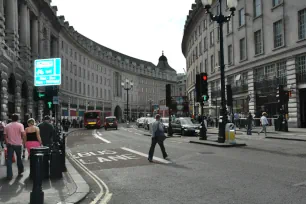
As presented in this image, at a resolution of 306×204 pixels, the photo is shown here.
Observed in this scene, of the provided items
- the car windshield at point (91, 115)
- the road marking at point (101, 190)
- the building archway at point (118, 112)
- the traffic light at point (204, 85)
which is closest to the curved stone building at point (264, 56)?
the traffic light at point (204, 85)

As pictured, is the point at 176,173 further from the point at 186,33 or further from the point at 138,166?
the point at 186,33

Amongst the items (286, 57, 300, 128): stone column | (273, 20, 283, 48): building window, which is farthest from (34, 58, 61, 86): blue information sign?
(273, 20, 283, 48): building window

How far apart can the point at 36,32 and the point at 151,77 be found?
89946 mm

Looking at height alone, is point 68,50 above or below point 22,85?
above

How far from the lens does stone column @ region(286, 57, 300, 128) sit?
29.7 meters

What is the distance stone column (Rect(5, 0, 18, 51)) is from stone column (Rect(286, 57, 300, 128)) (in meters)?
25.1

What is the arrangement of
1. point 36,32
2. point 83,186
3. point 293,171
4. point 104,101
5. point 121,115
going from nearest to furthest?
1. point 83,186
2. point 293,171
3. point 36,32
4. point 104,101
5. point 121,115

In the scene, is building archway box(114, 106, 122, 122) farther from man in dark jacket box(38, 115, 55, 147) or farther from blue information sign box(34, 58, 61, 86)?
man in dark jacket box(38, 115, 55, 147)

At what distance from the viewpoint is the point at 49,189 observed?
7.63 meters

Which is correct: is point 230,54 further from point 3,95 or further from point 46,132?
point 46,132

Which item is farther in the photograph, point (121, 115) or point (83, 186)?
point (121, 115)

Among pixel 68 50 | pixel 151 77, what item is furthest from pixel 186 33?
pixel 151 77

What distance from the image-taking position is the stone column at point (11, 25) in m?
30.6

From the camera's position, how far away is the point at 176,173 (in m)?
9.55
